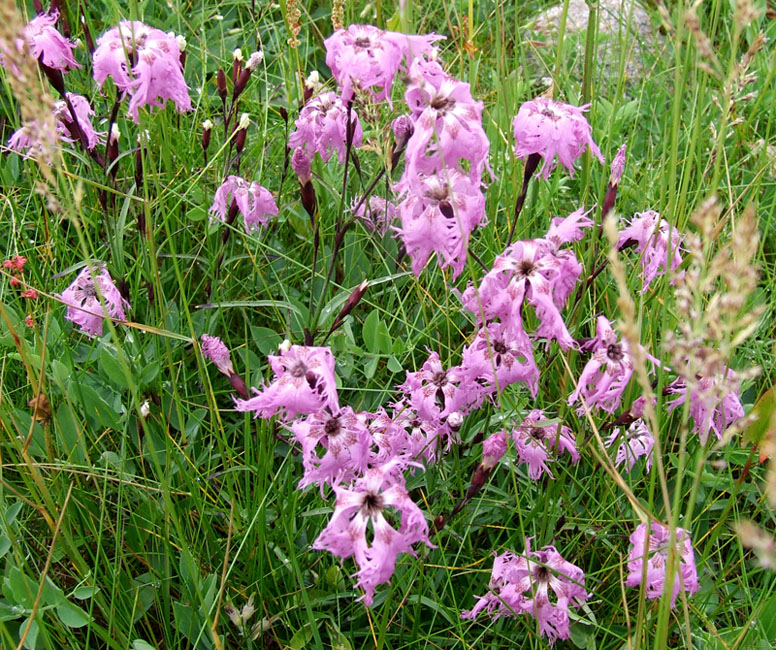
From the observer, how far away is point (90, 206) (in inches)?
96.9

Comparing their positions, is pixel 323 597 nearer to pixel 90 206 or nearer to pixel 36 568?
pixel 36 568

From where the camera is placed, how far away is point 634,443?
1923 mm

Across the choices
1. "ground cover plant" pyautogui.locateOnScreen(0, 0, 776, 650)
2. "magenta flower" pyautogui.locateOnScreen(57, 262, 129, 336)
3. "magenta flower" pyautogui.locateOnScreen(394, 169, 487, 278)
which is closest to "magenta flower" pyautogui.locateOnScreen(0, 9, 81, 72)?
"ground cover plant" pyautogui.locateOnScreen(0, 0, 776, 650)

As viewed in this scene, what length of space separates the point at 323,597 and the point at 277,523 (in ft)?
0.58

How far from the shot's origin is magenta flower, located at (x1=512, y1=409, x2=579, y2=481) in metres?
1.71

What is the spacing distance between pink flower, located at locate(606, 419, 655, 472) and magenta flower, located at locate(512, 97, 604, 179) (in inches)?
24.9

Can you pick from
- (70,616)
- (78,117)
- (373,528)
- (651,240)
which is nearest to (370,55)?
(651,240)

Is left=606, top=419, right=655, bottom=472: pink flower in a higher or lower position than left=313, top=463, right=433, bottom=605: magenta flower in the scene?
lower

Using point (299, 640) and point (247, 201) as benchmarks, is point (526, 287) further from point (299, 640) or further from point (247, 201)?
point (247, 201)

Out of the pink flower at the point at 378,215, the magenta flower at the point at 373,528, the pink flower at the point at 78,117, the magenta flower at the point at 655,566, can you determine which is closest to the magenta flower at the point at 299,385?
the magenta flower at the point at 373,528

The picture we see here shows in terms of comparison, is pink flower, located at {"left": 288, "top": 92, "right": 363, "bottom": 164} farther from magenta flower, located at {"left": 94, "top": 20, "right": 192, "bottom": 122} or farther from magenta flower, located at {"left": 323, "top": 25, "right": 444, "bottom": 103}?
magenta flower, located at {"left": 323, "top": 25, "right": 444, "bottom": 103}

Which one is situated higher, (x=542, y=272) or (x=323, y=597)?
(x=542, y=272)

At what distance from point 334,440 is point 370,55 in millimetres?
705

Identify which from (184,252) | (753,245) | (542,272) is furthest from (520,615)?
(184,252)
